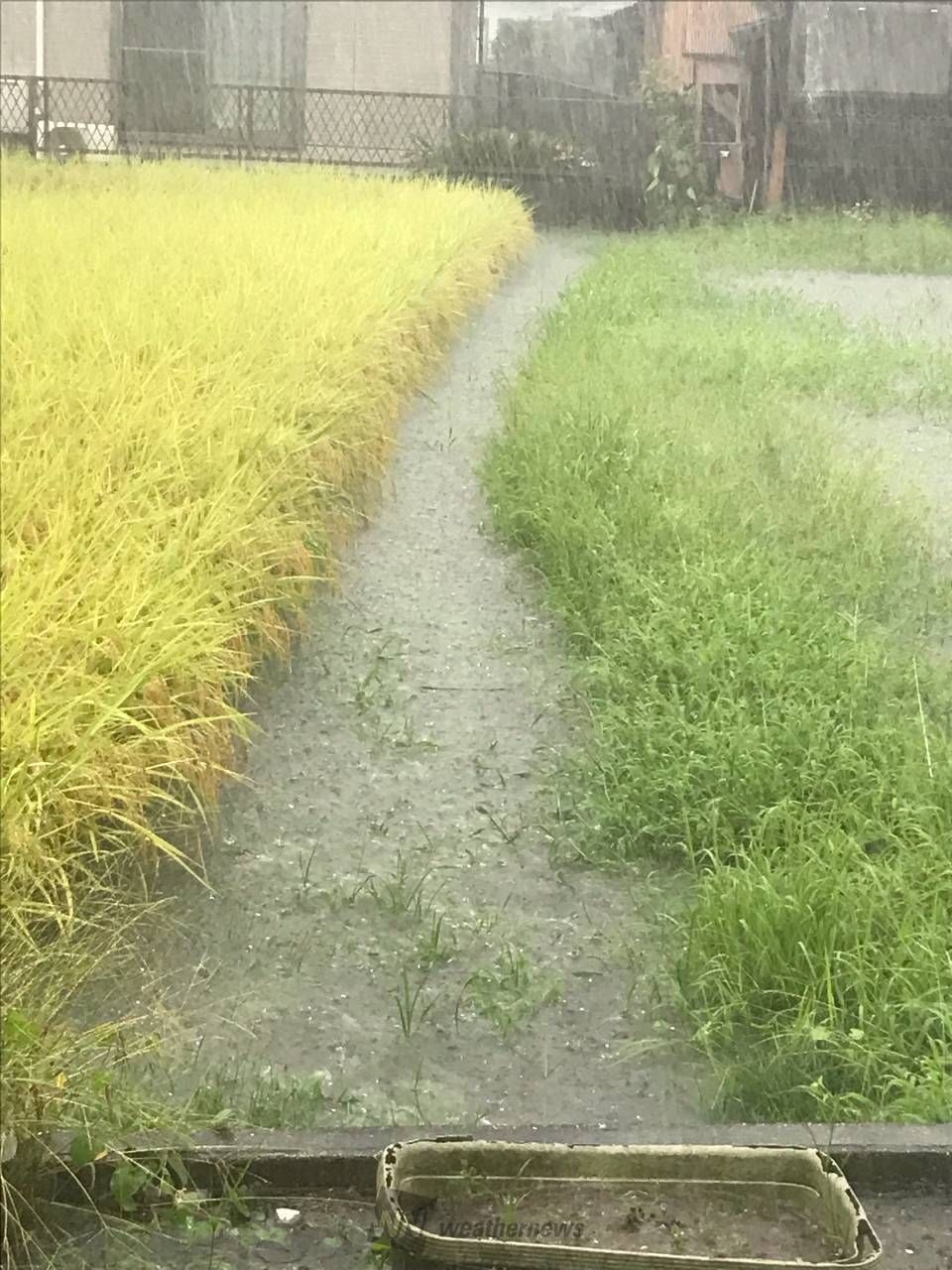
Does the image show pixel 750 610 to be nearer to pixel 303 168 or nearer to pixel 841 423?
pixel 841 423

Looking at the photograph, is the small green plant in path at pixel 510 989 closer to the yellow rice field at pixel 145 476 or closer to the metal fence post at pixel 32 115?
the yellow rice field at pixel 145 476

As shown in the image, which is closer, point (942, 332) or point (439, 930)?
point (439, 930)

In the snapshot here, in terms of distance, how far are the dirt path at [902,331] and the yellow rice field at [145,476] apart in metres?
0.60

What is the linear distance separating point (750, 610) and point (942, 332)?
400 millimetres

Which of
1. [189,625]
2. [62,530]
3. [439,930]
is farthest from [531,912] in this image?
[62,530]

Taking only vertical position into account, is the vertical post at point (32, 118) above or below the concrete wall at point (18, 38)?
below

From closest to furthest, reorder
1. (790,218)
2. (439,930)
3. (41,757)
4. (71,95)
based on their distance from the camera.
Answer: (71,95)
(41,757)
(439,930)
(790,218)

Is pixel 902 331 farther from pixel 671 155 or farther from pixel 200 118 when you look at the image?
pixel 200 118

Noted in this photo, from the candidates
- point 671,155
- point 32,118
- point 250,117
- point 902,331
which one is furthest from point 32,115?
point 671,155

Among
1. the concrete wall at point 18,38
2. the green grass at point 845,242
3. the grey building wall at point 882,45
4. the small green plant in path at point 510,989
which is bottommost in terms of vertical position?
the small green plant in path at point 510,989

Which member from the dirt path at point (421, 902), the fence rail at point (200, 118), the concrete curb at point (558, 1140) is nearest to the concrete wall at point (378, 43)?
the fence rail at point (200, 118)

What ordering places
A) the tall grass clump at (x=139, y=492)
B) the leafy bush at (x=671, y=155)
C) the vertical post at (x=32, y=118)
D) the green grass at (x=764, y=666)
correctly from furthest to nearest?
1. the leafy bush at (x=671, y=155)
2. the green grass at (x=764, y=666)
3. the tall grass clump at (x=139, y=492)
4. the vertical post at (x=32, y=118)

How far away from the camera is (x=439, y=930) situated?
1.27m

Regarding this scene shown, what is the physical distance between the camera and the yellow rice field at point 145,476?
3.46 feet
